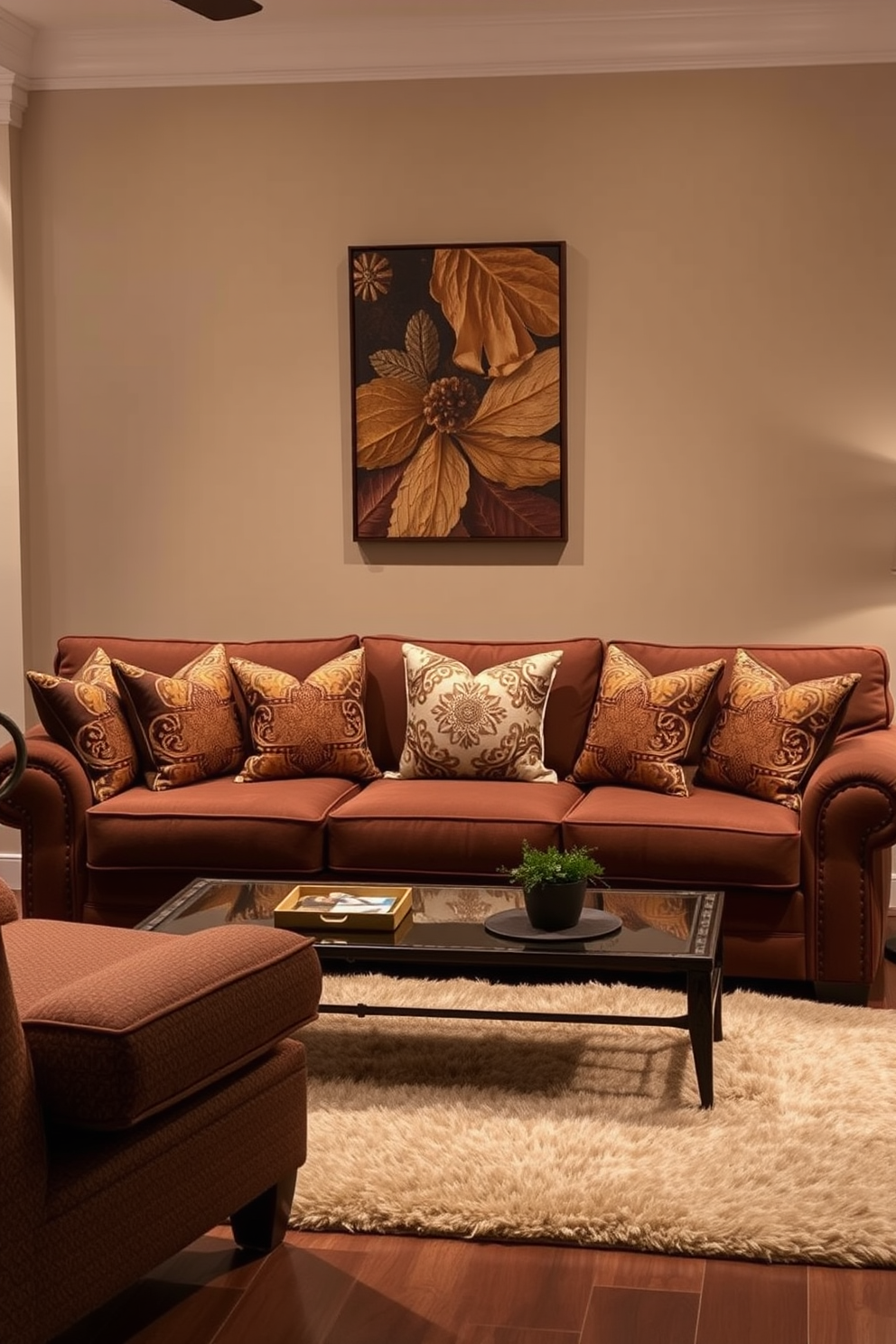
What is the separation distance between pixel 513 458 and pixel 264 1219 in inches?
119

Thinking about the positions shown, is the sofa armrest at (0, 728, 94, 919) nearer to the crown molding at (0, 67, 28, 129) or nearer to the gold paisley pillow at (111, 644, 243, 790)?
the gold paisley pillow at (111, 644, 243, 790)

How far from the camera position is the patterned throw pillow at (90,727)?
176 inches

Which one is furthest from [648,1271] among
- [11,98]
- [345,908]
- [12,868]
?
[11,98]

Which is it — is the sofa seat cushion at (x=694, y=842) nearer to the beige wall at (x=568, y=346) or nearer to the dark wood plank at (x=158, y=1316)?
the beige wall at (x=568, y=346)

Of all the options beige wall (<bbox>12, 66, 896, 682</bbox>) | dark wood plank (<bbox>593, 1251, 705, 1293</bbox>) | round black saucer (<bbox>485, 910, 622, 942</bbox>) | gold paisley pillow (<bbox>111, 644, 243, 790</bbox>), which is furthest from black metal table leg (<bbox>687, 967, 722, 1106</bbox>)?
beige wall (<bbox>12, 66, 896, 682</bbox>)

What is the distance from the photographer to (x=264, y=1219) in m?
2.68

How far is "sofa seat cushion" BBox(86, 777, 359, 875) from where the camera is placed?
14.0 ft

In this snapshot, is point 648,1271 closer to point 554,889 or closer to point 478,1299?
point 478,1299

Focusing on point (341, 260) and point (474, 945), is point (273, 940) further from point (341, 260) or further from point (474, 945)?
Answer: point (341, 260)

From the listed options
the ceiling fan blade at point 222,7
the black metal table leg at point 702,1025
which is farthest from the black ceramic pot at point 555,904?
→ the ceiling fan blade at point 222,7

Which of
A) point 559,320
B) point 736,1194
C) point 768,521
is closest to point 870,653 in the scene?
point 768,521

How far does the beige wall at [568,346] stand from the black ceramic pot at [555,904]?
193cm

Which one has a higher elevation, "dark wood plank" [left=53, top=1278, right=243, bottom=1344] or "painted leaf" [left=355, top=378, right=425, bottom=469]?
"painted leaf" [left=355, top=378, right=425, bottom=469]

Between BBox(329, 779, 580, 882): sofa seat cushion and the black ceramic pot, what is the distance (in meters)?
0.70
